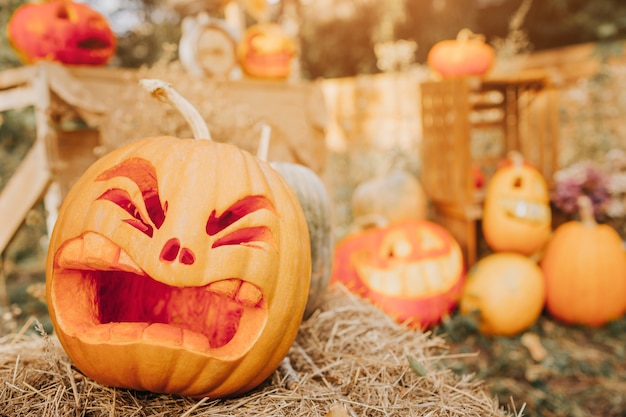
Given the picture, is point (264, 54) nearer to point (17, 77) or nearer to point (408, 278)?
point (17, 77)

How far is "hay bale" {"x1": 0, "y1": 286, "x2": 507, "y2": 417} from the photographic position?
107 cm

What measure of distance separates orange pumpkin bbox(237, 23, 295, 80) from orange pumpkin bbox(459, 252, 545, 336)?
172cm

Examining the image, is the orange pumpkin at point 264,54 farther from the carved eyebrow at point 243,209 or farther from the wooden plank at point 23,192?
the carved eyebrow at point 243,209

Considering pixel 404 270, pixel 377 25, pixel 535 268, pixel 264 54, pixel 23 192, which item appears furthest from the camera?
pixel 377 25

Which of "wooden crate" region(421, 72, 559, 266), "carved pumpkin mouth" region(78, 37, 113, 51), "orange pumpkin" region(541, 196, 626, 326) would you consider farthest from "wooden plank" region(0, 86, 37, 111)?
"orange pumpkin" region(541, 196, 626, 326)

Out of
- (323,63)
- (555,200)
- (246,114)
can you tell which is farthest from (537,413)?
(323,63)

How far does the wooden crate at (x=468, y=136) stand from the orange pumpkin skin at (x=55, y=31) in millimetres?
2041

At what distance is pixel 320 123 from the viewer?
3.30m

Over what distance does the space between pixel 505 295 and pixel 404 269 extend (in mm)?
578

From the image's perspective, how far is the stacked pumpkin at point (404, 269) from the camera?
2.61 meters

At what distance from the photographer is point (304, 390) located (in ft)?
3.83

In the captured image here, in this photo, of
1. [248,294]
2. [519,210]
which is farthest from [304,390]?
[519,210]

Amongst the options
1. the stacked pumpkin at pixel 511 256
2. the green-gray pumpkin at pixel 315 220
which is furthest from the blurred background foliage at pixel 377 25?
the green-gray pumpkin at pixel 315 220

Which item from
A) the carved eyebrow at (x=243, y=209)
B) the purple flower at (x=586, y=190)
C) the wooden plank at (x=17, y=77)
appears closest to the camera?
the carved eyebrow at (x=243, y=209)
